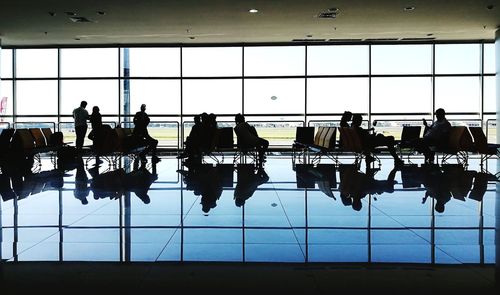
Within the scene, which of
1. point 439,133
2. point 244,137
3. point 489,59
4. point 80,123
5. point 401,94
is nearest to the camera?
point 439,133

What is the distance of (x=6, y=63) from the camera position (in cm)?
1636

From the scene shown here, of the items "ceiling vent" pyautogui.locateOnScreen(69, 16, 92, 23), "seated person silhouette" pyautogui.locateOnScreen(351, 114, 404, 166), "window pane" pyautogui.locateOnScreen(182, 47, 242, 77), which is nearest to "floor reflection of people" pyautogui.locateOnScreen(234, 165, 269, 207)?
"seated person silhouette" pyautogui.locateOnScreen(351, 114, 404, 166)

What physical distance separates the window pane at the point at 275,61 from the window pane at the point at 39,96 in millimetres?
6339

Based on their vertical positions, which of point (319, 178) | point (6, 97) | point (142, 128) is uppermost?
point (6, 97)

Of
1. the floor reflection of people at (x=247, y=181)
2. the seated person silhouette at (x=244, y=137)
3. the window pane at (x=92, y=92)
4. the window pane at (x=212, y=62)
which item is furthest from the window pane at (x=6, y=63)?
the floor reflection of people at (x=247, y=181)

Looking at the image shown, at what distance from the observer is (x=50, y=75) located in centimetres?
1620

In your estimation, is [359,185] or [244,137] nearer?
[359,185]

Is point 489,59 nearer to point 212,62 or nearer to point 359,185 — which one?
point 212,62

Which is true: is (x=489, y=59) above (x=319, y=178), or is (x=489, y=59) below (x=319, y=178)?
above

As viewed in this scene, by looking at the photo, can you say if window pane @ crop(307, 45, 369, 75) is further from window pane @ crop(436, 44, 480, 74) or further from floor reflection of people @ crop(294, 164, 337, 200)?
floor reflection of people @ crop(294, 164, 337, 200)

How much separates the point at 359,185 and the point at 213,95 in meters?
9.89

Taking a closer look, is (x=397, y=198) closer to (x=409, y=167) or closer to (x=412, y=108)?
(x=409, y=167)

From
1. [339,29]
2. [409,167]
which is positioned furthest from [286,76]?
[409,167]

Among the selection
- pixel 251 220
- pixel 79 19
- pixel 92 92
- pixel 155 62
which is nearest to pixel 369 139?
pixel 251 220
